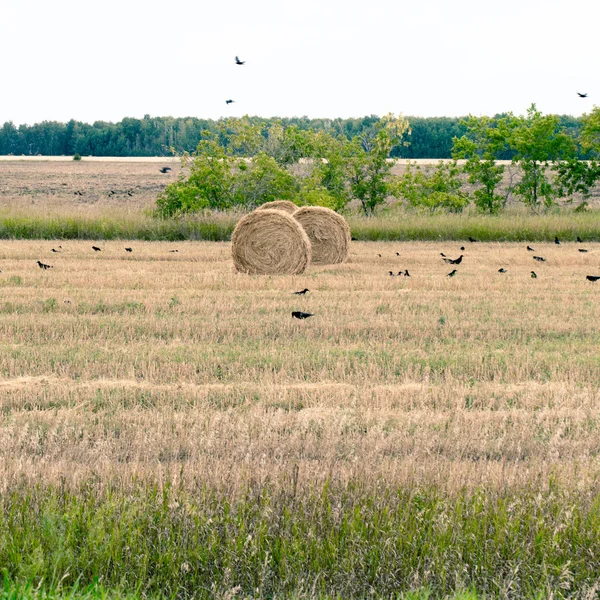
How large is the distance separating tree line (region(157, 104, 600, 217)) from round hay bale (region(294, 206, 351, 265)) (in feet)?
35.3

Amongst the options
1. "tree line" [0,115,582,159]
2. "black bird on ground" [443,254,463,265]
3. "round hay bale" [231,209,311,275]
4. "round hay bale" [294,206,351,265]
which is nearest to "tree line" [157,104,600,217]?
"round hay bale" [294,206,351,265]

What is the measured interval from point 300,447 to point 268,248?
12865 millimetres

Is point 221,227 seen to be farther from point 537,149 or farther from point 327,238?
point 537,149

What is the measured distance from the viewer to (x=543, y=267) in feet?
66.4

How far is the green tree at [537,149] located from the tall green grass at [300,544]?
→ 116ft

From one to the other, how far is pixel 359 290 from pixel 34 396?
9.06 m

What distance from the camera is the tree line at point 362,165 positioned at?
33281 millimetres

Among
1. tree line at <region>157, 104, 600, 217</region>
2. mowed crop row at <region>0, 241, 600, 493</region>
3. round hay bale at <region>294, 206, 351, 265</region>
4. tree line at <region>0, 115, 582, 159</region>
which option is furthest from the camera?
tree line at <region>0, 115, 582, 159</region>

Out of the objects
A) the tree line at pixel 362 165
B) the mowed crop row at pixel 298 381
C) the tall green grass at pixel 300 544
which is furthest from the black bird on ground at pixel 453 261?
the tall green grass at pixel 300 544

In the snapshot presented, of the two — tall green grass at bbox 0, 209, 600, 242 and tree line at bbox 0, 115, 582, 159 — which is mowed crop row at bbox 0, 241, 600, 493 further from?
tree line at bbox 0, 115, 582, 159

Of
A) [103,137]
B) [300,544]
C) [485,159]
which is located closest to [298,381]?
[300,544]

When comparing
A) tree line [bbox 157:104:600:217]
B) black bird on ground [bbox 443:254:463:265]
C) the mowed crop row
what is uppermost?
tree line [bbox 157:104:600:217]

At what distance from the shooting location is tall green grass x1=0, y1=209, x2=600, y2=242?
27.2 metres

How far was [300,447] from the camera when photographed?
21.0ft
